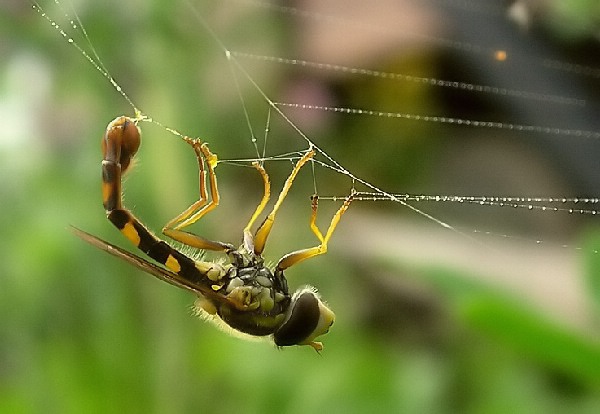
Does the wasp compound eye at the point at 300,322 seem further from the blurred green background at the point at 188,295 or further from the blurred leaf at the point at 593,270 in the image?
the blurred leaf at the point at 593,270

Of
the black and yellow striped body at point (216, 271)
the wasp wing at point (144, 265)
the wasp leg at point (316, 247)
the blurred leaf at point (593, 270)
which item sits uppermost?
the blurred leaf at point (593, 270)

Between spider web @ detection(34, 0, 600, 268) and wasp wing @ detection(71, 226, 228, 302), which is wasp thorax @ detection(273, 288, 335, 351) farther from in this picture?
spider web @ detection(34, 0, 600, 268)

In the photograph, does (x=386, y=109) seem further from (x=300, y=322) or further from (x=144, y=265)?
(x=144, y=265)

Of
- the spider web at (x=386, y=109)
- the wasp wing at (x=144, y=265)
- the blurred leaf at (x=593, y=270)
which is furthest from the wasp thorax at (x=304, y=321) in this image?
the spider web at (x=386, y=109)

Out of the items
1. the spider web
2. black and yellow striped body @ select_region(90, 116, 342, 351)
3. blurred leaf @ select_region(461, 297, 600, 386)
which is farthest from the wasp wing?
the spider web

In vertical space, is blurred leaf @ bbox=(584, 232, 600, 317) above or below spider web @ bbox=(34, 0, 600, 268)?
below

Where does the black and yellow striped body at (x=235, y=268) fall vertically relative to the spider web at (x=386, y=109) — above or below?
below

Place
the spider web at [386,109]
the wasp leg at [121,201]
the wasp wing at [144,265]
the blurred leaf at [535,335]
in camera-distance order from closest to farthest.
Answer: the wasp wing at [144,265] → the wasp leg at [121,201] → the blurred leaf at [535,335] → the spider web at [386,109]
